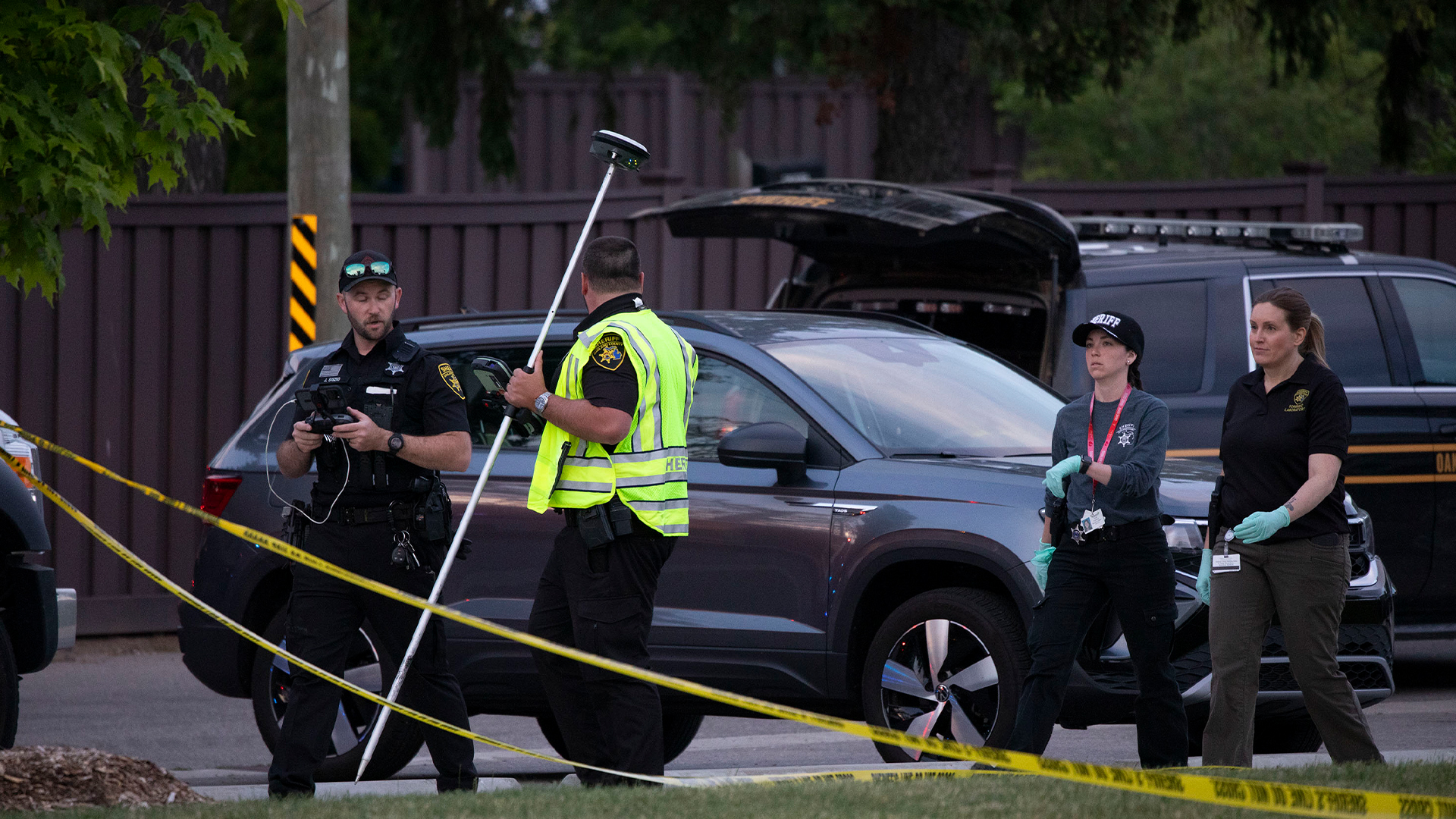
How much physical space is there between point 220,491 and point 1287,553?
4.54m

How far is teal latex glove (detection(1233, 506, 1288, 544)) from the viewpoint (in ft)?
19.5

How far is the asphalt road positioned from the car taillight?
1.18 meters

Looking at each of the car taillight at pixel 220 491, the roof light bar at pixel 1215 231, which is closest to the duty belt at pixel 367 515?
the car taillight at pixel 220 491

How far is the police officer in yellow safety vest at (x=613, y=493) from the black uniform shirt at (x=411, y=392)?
1.21 ft

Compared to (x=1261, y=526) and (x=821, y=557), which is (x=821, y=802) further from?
(x=1261, y=526)

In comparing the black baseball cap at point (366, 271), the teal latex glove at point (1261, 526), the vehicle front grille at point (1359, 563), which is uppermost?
the black baseball cap at point (366, 271)

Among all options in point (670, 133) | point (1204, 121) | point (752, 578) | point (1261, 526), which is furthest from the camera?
point (670, 133)

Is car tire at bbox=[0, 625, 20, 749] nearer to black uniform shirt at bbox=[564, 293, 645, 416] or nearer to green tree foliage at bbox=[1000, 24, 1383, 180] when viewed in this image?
black uniform shirt at bbox=[564, 293, 645, 416]

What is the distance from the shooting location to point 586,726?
6062mm

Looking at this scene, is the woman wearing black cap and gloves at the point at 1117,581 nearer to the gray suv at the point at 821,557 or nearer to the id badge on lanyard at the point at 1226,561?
the id badge on lanyard at the point at 1226,561

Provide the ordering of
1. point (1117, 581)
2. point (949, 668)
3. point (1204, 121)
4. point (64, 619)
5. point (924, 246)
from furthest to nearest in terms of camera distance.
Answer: point (1204, 121)
point (924, 246)
point (64, 619)
point (949, 668)
point (1117, 581)

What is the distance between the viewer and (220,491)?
25.6 ft

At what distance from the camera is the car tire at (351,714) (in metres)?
7.14

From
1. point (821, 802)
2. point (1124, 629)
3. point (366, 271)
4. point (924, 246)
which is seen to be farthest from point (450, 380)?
point (924, 246)
